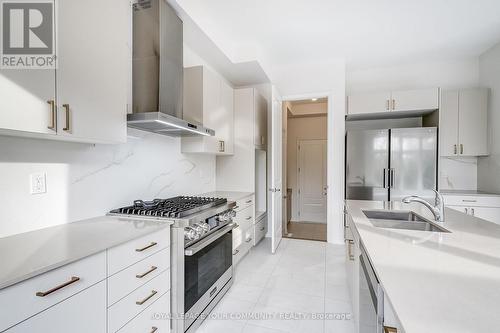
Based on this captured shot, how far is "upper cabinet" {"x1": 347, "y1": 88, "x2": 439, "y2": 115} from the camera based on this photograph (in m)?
3.28

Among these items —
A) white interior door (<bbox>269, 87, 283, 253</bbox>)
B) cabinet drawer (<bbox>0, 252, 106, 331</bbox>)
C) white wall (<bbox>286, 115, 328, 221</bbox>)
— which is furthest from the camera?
white wall (<bbox>286, 115, 328, 221</bbox>)

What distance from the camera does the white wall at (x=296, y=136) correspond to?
5414mm

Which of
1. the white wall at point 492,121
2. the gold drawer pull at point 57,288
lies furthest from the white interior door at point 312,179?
the gold drawer pull at point 57,288

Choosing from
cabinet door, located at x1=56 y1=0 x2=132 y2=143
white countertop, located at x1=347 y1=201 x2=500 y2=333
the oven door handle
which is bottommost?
the oven door handle

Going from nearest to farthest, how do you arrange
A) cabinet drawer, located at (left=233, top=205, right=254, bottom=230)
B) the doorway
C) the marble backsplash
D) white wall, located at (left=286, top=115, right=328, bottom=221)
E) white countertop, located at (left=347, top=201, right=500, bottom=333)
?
white countertop, located at (left=347, top=201, right=500, bottom=333) → the marble backsplash → cabinet drawer, located at (left=233, top=205, right=254, bottom=230) → the doorway → white wall, located at (left=286, top=115, right=328, bottom=221)

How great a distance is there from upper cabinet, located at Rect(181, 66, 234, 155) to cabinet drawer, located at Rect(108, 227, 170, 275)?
4.12 ft

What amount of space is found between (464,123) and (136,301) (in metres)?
4.55

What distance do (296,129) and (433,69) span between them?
271cm

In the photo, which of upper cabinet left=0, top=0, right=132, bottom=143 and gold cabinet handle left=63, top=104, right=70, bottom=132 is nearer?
upper cabinet left=0, top=0, right=132, bottom=143

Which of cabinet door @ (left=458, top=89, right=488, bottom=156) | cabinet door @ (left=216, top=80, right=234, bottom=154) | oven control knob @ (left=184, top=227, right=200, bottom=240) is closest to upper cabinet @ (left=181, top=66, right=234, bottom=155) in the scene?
cabinet door @ (left=216, top=80, right=234, bottom=154)

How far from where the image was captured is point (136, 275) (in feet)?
4.07

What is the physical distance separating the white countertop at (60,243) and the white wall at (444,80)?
13.6 feet

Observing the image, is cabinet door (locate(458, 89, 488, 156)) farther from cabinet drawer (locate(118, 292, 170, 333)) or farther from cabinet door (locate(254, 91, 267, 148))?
cabinet drawer (locate(118, 292, 170, 333))

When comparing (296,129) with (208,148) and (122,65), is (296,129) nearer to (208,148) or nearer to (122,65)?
(208,148)
